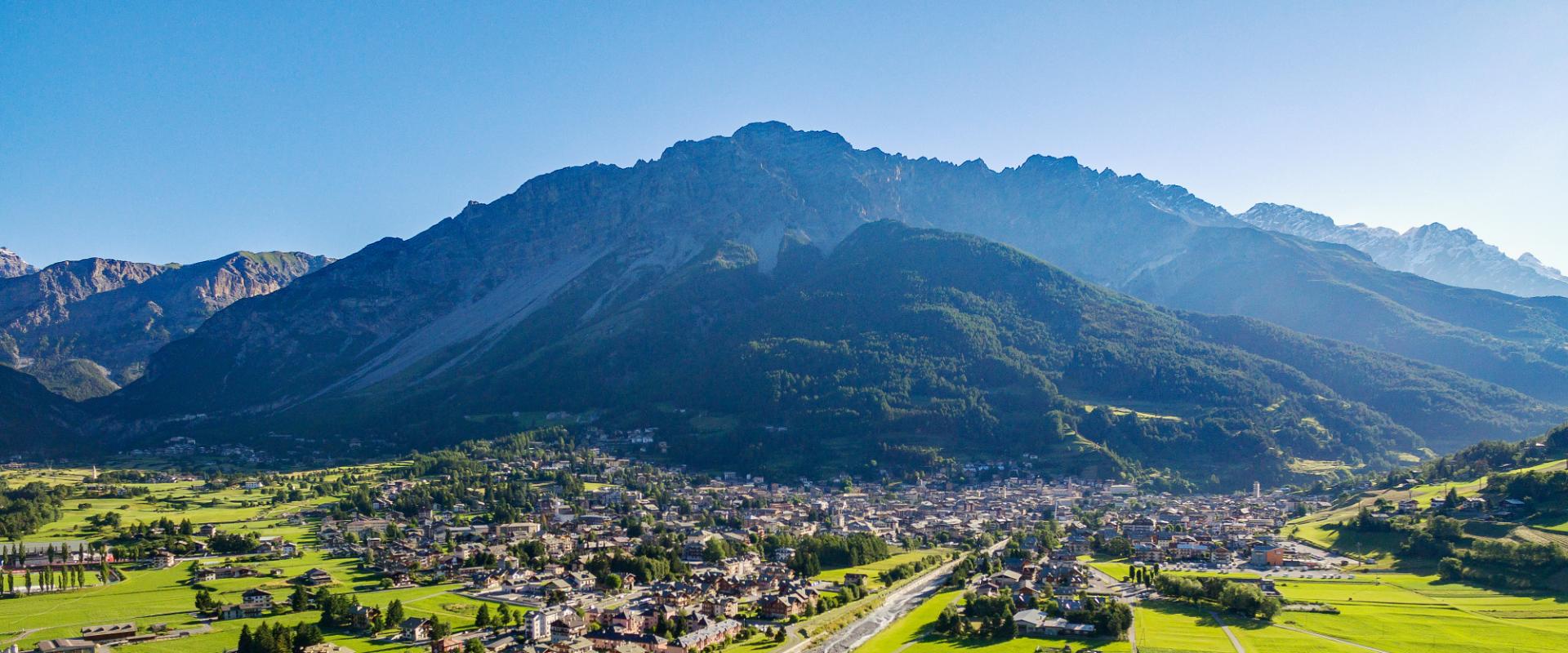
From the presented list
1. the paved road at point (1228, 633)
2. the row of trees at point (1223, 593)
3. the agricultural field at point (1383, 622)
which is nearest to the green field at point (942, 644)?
the agricultural field at point (1383, 622)

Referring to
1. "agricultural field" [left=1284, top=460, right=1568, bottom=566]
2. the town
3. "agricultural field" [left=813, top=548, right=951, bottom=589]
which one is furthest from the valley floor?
"agricultural field" [left=813, top=548, right=951, bottom=589]

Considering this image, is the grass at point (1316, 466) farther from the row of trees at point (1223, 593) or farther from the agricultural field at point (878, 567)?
the row of trees at point (1223, 593)

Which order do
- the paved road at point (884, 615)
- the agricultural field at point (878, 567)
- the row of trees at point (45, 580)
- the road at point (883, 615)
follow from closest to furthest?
the road at point (883, 615) < the paved road at point (884, 615) < the row of trees at point (45, 580) < the agricultural field at point (878, 567)

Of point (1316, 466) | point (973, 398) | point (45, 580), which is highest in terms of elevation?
point (973, 398)

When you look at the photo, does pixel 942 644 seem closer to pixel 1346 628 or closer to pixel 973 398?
pixel 1346 628

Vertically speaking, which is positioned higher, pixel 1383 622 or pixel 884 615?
pixel 1383 622

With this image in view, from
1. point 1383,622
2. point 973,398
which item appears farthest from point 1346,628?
point 973,398
